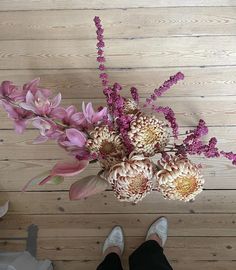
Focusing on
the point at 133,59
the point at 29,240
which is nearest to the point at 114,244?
the point at 29,240

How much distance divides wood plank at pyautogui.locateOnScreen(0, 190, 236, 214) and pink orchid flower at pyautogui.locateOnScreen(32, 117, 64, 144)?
564mm

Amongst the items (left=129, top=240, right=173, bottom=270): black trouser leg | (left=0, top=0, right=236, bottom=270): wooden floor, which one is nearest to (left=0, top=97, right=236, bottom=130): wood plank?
(left=0, top=0, right=236, bottom=270): wooden floor

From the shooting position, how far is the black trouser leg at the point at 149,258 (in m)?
1.11

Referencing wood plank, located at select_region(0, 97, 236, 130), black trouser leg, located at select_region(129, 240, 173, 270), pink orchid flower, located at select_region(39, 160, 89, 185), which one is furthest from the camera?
wood plank, located at select_region(0, 97, 236, 130)

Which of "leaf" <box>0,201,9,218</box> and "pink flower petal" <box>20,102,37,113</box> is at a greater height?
"pink flower petal" <box>20,102,37,113</box>

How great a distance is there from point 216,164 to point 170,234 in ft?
1.02

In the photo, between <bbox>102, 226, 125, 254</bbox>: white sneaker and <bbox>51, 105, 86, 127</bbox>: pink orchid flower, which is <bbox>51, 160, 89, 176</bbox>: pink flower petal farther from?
<bbox>102, 226, 125, 254</bbox>: white sneaker

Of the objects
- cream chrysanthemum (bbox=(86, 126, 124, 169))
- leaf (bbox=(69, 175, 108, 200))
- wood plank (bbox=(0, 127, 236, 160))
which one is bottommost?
wood plank (bbox=(0, 127, 236, 160))

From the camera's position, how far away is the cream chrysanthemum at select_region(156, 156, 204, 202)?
2.38 feet

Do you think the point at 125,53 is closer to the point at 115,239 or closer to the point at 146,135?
the point at 146,135

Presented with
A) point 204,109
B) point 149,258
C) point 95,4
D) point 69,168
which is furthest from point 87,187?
point 95,4

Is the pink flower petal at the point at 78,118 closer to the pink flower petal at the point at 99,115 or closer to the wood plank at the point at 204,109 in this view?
the pink flower petal at the point at 99,115

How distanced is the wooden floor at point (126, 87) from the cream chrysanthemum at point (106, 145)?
1.54 ft

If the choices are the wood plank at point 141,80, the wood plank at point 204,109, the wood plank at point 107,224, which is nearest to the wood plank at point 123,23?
the wood plank at point 141,80
